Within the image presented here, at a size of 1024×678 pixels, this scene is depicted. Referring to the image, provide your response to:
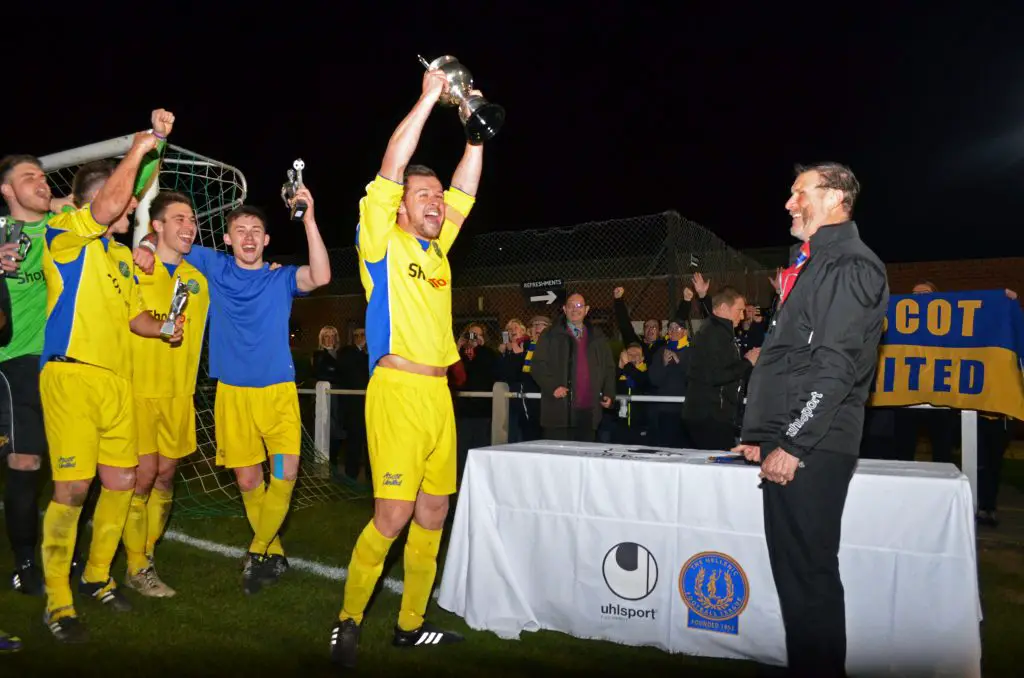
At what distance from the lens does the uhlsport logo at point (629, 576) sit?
3.75 meters

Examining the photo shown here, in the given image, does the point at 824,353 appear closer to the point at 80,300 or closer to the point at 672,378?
the point at 80,300

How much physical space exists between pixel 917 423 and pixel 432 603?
5387mm

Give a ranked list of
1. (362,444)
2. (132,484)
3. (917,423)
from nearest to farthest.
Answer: (132,484), (917,423), (362,444)

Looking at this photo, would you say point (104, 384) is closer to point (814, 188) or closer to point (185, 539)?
point (185, 539)

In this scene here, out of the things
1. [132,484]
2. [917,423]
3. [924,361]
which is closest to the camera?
[132,484]

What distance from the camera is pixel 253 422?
4.93 metres

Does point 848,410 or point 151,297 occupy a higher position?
point 151,297

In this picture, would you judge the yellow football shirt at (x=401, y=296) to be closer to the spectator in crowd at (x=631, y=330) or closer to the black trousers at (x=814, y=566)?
the black trousers at (x=814, y=566)

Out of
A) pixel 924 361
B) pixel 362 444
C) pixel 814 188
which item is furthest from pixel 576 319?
pixel 814 188

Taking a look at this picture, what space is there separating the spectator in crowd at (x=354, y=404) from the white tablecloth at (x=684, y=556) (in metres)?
5.58

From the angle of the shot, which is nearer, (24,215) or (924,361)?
(24,215)

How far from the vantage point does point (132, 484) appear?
4176 mm

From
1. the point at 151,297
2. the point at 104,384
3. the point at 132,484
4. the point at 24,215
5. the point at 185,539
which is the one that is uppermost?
the point at 24,215

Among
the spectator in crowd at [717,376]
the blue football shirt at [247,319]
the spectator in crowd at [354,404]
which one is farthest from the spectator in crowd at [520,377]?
the blue football shirt at [247,319]
